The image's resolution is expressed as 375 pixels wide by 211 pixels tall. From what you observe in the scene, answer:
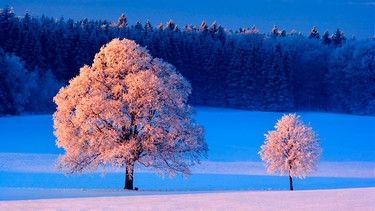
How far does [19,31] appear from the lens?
95375 millimetres

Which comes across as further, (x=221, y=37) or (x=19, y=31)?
(x=221, y=37)

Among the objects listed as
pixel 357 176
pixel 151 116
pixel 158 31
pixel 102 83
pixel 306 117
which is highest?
pixel 158 31

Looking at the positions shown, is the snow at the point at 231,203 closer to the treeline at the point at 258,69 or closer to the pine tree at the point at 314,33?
the treeline at the point at 258,69

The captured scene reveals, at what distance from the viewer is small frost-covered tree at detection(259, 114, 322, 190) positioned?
33.2 meters

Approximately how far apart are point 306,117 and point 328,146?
116ft

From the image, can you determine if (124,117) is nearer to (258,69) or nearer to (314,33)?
(258,69)

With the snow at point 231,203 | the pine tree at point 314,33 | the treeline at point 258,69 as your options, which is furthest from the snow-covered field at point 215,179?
the pine tree at point 314,33

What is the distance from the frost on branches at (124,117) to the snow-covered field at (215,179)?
1.75 metres

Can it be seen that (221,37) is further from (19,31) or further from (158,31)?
(19,31)

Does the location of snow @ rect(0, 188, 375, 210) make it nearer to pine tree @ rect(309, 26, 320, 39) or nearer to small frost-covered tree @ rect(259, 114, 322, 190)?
small frost-covered tree @ rect(259, 114, 322, 190)

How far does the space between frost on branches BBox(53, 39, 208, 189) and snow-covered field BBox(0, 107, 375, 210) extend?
1745 millimetres

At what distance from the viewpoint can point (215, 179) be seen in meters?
39.3

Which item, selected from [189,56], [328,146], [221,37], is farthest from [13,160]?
[221,37]

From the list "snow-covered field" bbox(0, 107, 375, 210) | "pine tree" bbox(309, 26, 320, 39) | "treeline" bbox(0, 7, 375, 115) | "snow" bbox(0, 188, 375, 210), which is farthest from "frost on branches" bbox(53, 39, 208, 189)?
"pine tree" bbox(309, 26, 320, 39)
